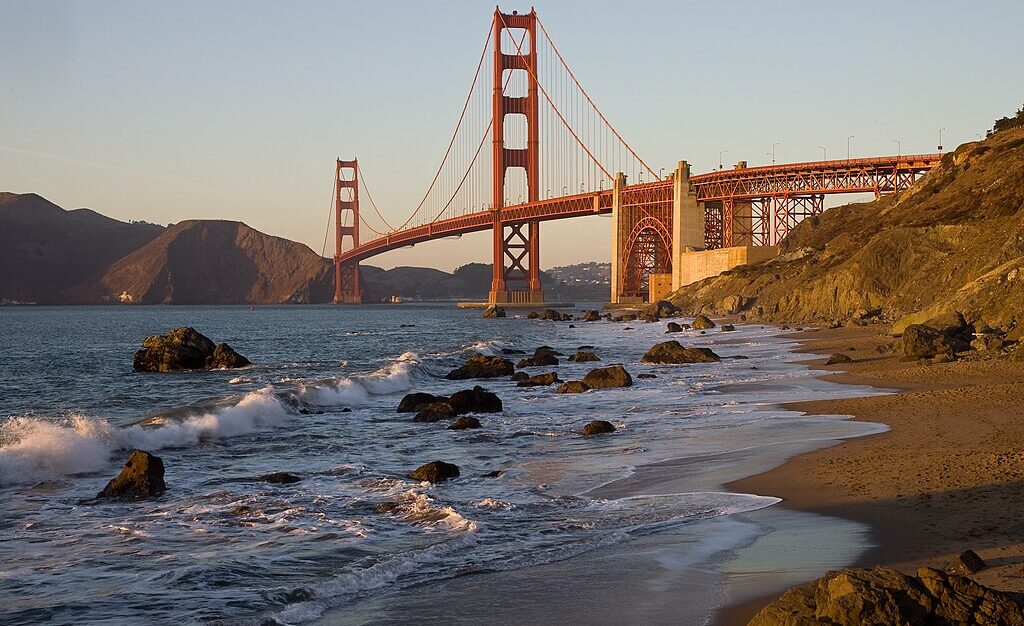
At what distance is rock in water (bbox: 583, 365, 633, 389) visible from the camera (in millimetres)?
19453

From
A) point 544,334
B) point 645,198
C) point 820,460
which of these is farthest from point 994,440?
point 645,198

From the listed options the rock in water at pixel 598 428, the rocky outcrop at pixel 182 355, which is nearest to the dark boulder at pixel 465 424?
the rock in water at pixel 598 428

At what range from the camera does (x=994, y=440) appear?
9516 mm

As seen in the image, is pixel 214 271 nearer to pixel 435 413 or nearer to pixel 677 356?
pixel 677 356

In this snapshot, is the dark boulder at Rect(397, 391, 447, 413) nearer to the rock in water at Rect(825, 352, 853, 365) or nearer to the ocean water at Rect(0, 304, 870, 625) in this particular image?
the ocean water at Rect(0, 304, 870, 625)

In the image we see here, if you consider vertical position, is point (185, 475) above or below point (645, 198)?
below

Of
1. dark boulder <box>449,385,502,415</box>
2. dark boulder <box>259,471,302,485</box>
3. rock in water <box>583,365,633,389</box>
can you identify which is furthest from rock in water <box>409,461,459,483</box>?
rock in water <box>583,365,633,389</box>

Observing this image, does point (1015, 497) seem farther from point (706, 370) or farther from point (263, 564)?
point (706, 370)

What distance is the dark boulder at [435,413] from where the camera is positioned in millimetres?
15427

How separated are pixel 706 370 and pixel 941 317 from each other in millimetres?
4844

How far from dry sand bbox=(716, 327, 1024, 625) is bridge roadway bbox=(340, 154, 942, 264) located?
56.5m

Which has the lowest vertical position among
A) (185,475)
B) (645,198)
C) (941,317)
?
(185,475)

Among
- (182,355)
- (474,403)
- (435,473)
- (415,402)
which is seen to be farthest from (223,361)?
(435,473)

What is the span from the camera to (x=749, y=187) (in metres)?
75.9
